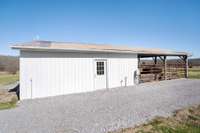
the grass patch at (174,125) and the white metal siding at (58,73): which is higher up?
the white metal siding at (58,73)

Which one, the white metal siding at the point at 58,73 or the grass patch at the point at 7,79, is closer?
the white metal siding at the point at 58,73

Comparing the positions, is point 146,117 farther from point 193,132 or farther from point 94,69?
point 94,69

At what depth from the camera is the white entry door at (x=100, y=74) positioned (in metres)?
9.75

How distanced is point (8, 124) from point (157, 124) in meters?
4.20

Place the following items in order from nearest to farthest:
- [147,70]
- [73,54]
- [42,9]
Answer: [73,54] → [42,9] → [147,70]

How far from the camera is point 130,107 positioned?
5.75m

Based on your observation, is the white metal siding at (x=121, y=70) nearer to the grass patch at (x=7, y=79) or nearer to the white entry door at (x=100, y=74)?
the white entry door at (x=100, y=74)

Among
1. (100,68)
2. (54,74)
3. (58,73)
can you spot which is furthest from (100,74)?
(54,74)

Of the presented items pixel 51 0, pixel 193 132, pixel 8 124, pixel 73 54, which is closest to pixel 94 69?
pixel 73 54

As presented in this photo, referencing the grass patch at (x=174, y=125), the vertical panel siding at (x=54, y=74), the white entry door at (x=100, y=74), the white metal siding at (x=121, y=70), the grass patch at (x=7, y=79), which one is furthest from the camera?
the grass patch at (x=7, y=79)

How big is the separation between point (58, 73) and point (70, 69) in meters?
0.76

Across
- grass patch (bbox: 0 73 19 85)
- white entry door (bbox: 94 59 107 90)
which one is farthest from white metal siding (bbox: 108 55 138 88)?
grass patch (bbox: 0 73 19 85)

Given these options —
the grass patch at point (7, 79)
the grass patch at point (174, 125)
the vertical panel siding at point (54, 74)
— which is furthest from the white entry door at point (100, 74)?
the grass patch at point (7, 79)

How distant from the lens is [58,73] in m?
8.43
